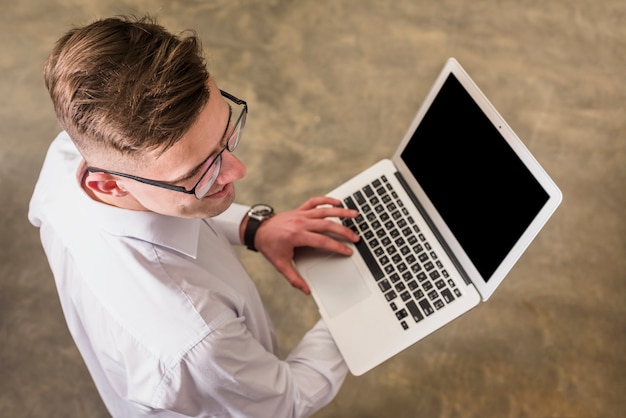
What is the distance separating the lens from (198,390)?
2.95 feet

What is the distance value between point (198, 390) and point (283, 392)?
173 mm

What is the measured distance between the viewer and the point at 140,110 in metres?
0.81

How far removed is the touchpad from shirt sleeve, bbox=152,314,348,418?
0.51 ft

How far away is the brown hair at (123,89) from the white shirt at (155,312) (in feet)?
0.48

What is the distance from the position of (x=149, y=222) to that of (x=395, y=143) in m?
1.25

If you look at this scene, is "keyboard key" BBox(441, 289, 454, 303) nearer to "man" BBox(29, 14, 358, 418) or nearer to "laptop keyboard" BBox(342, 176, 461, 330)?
"laptop keyboard" BBox(342, 176, 461, 330)

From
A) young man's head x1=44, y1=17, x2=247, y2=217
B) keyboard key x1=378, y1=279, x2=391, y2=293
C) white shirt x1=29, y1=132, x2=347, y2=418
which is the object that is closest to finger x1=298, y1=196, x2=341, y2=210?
keyboard key x1=378, y1=279, x2=391, y2=293

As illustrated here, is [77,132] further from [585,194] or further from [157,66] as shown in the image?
[585,194]

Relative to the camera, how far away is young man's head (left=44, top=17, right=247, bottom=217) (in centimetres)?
81

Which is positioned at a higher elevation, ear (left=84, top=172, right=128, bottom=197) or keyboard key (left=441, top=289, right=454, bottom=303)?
ear (left=84, top=172, right=128, bottom=197)

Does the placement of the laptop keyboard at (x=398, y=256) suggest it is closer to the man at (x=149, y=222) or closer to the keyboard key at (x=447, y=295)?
the keyboard key at (x=447, y=295)

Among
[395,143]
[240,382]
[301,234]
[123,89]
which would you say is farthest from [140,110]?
[395,143]

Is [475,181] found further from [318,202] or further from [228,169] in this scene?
[228,169]

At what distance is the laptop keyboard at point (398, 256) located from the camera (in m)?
1.21
